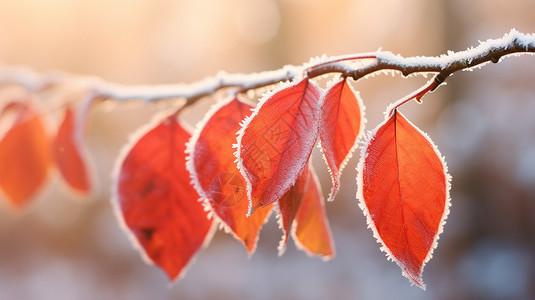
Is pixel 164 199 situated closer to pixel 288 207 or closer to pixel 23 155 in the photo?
pixel 288 207

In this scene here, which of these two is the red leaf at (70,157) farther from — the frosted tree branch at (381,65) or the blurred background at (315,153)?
the frosted tree branch at (381,65)

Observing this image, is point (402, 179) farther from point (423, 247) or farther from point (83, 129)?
point (83, 129)

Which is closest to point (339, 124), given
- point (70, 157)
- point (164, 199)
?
point (164, 199)

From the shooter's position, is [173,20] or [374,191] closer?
[374,191]

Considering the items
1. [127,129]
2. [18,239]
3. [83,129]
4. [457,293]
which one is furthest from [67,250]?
[83,129]

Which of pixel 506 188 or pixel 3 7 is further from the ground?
pixel 3 7

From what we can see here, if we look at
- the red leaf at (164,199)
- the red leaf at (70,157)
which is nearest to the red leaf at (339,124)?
the red leaf at (164,199)

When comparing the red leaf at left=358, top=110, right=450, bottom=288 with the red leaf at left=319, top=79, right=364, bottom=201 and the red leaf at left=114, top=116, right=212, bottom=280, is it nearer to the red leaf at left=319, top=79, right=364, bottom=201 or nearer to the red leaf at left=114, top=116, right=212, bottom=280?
the red leaf at left=319, top=79, right=364, bottom=201
